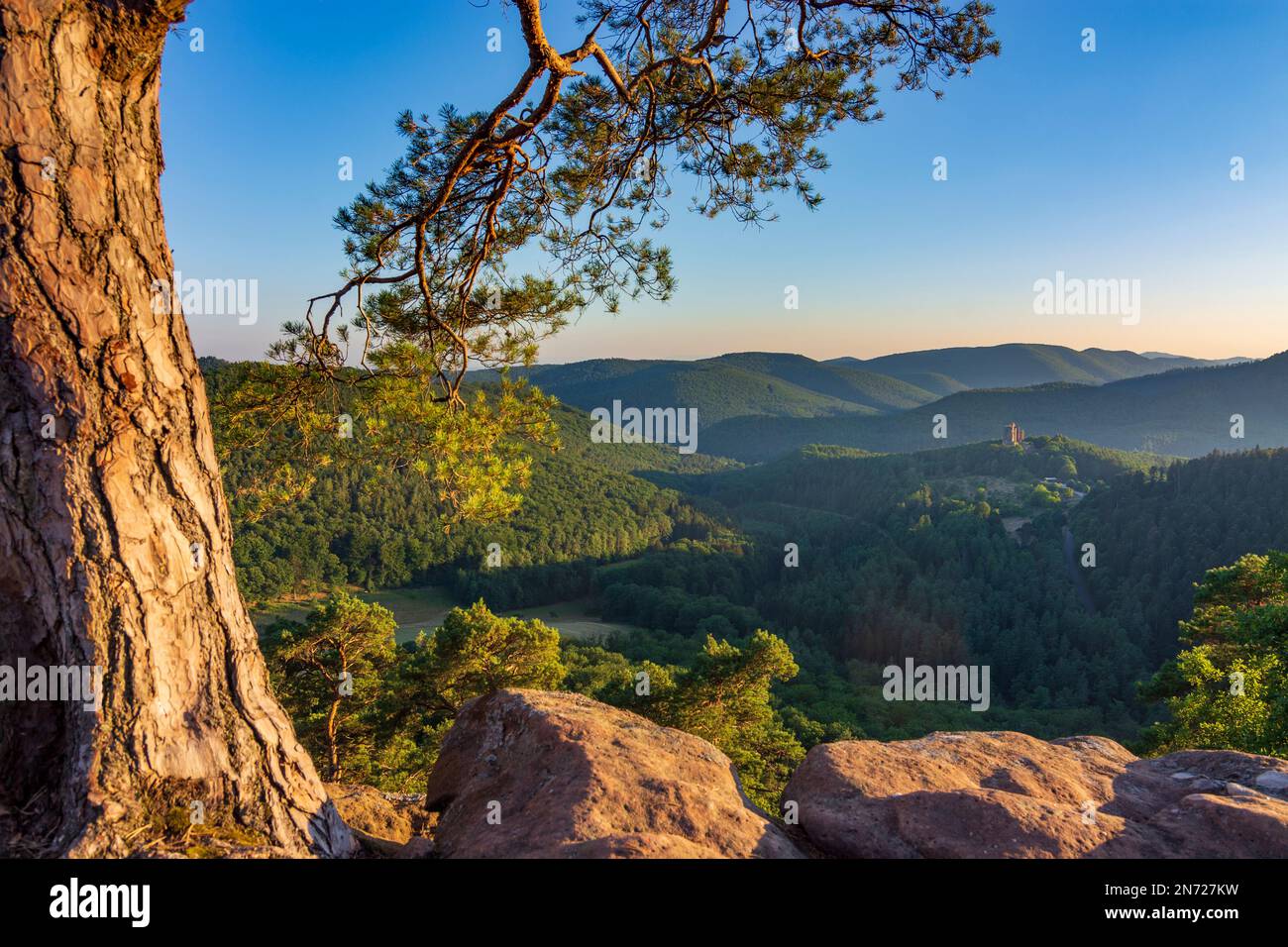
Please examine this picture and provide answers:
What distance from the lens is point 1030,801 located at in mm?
3592

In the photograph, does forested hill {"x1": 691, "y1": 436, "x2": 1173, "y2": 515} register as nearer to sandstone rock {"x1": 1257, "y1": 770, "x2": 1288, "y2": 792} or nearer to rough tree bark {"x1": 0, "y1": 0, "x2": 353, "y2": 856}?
sandstone rock {"x1": 1257, "y1": 770, "x2": 1288, "y2": 792}

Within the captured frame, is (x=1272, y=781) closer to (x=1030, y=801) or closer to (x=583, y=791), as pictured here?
(x=1030, y=801)

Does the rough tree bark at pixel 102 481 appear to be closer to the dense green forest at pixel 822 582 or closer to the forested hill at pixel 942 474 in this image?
the dense green forest at pixel 822 582

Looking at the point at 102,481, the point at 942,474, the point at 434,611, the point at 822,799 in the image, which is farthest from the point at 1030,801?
the point at 942,474

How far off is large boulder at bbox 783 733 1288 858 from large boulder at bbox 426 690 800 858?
1.84ft

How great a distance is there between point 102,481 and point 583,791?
2.89m

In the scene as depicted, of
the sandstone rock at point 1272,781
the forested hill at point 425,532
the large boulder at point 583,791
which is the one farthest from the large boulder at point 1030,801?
the forested hill at point 425,532

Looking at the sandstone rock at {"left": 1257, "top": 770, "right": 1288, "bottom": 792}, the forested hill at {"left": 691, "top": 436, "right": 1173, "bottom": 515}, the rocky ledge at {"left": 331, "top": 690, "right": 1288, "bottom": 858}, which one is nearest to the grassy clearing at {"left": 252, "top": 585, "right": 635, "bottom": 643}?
the forested hill at {"left": 691, "top": 436, "right": 1173, "bottom": 515}

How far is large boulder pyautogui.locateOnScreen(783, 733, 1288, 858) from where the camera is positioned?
3320 millimetres

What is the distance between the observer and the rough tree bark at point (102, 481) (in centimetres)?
276

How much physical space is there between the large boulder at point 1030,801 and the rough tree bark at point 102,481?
3.09 m

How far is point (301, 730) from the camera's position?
1481 cm

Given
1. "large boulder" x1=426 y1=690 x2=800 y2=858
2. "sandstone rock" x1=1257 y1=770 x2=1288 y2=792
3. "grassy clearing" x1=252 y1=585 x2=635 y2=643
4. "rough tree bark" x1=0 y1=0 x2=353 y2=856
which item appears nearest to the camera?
"rough tree bark" x1=0 y1=0 x2=353 y2=856

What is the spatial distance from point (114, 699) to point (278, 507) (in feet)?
9.80
